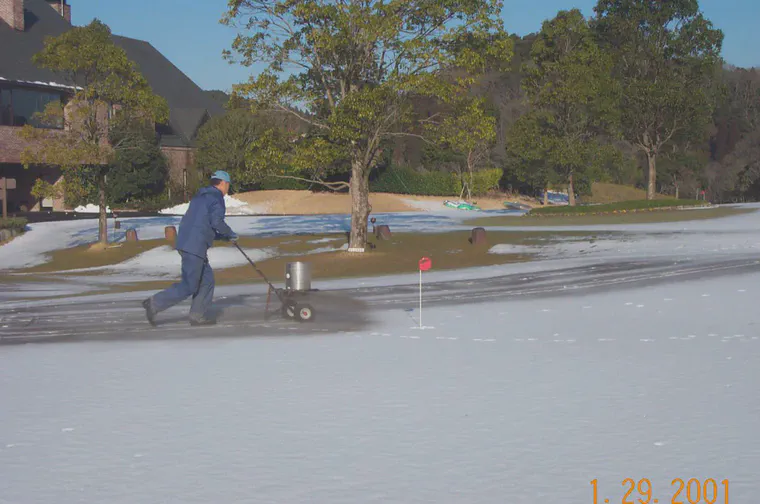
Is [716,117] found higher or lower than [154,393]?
higher

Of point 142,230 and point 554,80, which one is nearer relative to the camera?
point 142,230

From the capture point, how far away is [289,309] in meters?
14.7


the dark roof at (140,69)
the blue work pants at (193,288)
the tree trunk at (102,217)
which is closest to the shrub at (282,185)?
the dark roof at (140,69)

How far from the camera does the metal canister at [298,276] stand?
14.4 metres

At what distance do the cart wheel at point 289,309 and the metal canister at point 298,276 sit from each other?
0.76 ft

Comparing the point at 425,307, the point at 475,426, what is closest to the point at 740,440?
the point at 475,426

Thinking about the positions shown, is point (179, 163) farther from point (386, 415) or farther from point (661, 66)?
point (386, 415)

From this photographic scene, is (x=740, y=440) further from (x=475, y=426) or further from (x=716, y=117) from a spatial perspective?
(x=716, y=117)

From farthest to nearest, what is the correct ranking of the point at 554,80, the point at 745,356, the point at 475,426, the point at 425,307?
the point at 554,80
the point at 425,307
the point at 745,356
the point at 475,426

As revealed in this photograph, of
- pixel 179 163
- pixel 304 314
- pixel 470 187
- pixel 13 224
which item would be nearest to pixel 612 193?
pixel 470 187

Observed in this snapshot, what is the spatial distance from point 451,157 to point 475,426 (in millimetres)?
70536

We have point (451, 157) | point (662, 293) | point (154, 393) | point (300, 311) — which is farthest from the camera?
point (451, 157)

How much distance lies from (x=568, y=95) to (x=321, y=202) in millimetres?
22558

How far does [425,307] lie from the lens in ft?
55.1
